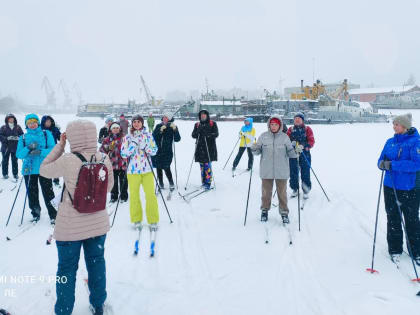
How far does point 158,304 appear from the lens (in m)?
3.20

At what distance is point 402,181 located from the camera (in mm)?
3883

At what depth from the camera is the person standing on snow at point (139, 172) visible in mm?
5070

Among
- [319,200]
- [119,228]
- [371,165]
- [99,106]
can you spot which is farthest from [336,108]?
[99,106]

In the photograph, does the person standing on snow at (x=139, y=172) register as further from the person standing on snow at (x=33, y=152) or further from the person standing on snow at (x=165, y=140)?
the person standing on snow at (x=165, y=140)

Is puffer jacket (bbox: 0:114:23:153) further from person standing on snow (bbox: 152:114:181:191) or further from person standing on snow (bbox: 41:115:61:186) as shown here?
person standing on snow (bbox: 152:114:181:191)

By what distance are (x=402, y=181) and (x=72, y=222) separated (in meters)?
3.89

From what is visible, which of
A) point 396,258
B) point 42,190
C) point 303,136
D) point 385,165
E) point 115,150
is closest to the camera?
point 385,165

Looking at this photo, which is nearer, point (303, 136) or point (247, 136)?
point (303, 136)

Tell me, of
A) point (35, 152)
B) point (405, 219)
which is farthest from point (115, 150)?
point (405, 219)

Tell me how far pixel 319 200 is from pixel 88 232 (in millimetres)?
5456

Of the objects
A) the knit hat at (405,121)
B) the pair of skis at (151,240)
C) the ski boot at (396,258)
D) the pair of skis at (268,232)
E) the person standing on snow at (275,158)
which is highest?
the knit hat at (405,121)

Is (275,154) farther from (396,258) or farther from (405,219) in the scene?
(396,258)

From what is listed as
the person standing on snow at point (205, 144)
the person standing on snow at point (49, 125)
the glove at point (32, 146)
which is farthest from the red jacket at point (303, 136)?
the person standing on snow at point (49, 125)

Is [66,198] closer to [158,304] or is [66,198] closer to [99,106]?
[158,304]
